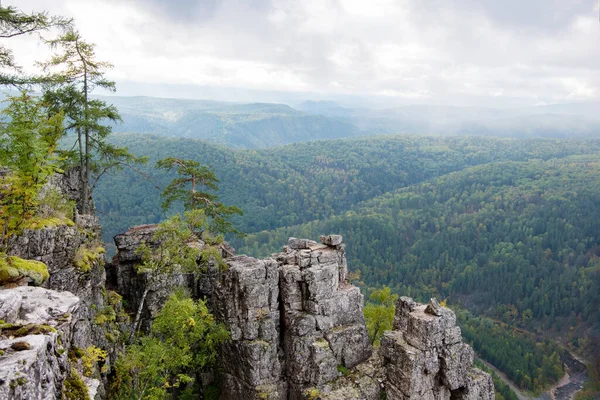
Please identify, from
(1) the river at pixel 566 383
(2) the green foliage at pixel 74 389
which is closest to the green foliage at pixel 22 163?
(2) the green foliage at pixel 74 389

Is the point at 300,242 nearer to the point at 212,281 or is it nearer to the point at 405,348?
the point at 212,281

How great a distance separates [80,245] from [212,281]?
12474 millimetres

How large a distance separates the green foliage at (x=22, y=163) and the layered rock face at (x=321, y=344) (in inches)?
608

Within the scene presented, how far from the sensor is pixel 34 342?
9891 mm

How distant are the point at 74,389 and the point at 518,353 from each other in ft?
451

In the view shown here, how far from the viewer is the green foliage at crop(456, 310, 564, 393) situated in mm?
108500

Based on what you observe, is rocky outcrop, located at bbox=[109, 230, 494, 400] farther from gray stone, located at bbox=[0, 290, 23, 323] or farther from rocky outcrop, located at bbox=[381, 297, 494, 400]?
gray stone, located at bbox=[0, 290, 23, 323]

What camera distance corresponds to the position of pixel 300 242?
35969 mm

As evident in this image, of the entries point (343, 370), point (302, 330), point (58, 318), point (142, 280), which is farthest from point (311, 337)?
point (58, 318)

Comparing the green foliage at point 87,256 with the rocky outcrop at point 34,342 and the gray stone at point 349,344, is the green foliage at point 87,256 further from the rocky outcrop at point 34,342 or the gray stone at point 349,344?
the gray stone at point 349,344

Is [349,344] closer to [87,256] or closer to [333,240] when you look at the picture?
[333,240]

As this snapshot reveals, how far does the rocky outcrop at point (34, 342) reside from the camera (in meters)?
8.86

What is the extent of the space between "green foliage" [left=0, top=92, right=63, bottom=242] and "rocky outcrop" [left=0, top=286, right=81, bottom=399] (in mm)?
5906

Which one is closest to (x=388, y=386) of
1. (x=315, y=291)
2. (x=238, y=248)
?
(x=315, y=291)
